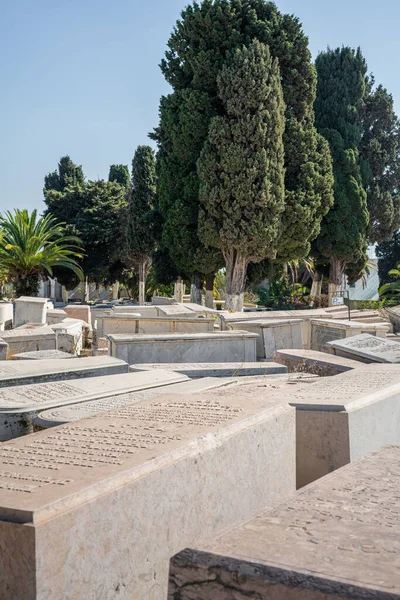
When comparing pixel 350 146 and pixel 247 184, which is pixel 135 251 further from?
pixel 350 146

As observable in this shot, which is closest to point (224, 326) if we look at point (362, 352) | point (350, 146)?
point (362, 352)

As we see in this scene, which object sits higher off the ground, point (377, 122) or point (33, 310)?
point (377, 122)

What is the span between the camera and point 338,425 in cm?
311

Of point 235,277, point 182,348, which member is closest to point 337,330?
point 182,348

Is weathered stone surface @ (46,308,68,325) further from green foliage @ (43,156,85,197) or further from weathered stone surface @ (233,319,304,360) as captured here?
green foliage @ (43,156,85,197)

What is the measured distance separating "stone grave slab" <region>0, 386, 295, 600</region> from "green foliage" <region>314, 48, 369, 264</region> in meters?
21.6

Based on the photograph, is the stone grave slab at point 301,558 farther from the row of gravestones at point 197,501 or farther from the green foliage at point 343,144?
the green foliage at point 343,144

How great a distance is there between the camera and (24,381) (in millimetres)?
4480

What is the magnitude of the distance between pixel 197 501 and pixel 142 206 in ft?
74.4

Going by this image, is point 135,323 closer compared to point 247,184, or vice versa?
point 135,323

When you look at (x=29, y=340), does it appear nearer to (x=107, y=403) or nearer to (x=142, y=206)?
(x=107, y=403)

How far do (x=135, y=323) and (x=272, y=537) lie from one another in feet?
24.1

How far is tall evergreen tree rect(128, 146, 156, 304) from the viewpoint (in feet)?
75.3

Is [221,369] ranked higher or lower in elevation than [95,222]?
lower
